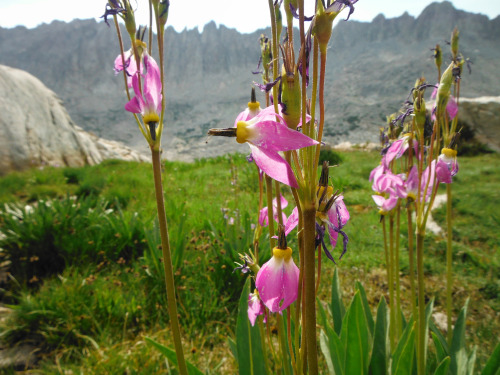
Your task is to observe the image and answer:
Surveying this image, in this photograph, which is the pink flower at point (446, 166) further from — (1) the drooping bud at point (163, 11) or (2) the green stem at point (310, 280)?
(1) the drooping bud at point (163, 11)

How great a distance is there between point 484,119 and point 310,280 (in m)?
9.37

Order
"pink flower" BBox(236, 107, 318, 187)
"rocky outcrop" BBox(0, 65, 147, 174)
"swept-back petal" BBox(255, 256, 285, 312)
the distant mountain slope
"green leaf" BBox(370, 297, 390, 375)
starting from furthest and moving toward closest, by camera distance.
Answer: the distant mountain slope → "rocky outcrop" BBox(0, 65, 147, 174) → "green leaf" BBox(370, 297, 390, 375) → "swept-back petal" BBox(255, 256, 285, 312) → "pink flower" BBox(236, 107, 318, 187)

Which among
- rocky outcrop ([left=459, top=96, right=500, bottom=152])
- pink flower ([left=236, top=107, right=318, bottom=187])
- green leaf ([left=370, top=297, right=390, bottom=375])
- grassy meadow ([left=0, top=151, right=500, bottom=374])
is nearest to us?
pink flower ([left=236, top=107, right=318, bottom=187])

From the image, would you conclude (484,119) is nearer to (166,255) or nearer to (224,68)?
(166,255)

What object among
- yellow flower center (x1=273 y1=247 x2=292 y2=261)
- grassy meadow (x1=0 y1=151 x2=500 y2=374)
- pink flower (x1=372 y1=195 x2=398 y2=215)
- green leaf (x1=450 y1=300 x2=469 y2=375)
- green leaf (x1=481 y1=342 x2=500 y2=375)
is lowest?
grassy meadow (x1=0 y1=151 x2=500 y2=374)

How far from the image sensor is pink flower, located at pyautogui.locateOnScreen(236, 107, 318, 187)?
356mm

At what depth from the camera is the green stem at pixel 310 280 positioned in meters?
0.41

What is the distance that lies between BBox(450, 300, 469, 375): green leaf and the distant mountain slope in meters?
20.8

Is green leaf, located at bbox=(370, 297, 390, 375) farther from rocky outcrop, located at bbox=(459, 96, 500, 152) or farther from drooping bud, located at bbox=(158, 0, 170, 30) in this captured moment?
rocky outcrop, located at bbox=(459, 96, 500, 152)

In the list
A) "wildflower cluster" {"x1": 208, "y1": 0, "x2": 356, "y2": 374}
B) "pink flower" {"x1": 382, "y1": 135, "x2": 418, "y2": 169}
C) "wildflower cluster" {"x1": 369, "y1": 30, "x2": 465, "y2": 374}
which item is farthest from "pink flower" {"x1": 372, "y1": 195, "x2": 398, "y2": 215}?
"wildflower cluster" {"x1": 208, "y1": 0, "x2": 356, "y2": 374}

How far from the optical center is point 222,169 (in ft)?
21.0

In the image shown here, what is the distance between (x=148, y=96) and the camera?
62 centimetres

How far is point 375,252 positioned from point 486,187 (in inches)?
96.4

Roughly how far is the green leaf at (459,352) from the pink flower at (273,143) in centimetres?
103
